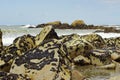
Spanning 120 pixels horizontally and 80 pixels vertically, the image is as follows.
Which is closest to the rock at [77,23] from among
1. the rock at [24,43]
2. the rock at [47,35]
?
the rock at [47,35]

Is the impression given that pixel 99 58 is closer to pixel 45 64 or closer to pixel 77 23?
pixel 45 64

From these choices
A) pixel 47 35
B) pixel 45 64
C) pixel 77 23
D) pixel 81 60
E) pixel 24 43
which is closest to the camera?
pixel 45 64

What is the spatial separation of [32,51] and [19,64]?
0.40 metres

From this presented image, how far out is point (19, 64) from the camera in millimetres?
6391

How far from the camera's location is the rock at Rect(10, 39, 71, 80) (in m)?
5.98

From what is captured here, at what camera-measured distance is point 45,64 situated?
623 cm

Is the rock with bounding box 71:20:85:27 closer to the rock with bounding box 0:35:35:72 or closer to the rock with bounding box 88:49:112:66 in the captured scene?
the rock with bounding box 88:49:112:66

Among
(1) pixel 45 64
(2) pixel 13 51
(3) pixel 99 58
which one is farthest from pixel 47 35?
(1) pixel 45 64

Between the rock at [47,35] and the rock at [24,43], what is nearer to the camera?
the rock at [24,43]

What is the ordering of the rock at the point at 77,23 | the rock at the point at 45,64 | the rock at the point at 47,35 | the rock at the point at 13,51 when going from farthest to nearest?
the rock at the point at 77,23
the rock at the point at 47,35
the rock at the point at 13,51
the rock at the point at 45,64

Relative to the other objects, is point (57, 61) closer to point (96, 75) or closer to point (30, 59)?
point (30, 59)

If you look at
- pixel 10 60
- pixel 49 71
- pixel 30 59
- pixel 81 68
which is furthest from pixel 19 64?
pixel 81 68

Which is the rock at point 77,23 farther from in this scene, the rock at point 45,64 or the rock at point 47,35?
the rock at point 45,64

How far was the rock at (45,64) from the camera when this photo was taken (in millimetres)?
5980
